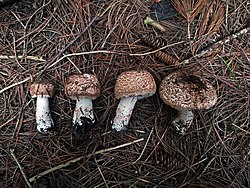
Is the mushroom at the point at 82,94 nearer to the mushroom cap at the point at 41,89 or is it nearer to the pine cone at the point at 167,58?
the mushroom cap at the point at 41,89

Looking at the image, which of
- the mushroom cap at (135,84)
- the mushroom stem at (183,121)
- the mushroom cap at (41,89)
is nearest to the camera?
the mushroom cap at (135,84)

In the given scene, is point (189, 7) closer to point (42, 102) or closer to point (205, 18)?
point (205, 18)

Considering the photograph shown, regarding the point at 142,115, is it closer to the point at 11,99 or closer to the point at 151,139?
the point at 151,139

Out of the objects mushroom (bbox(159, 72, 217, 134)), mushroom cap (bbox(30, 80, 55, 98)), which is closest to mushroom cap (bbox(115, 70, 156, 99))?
mushroom (bbox(159, 72, 217, 134))

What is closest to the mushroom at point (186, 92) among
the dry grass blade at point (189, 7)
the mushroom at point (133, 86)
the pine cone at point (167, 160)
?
the mushroom at point (133, 86)

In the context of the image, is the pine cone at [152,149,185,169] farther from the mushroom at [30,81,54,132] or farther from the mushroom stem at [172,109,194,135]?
the mushroom at [30,81,54,132]
